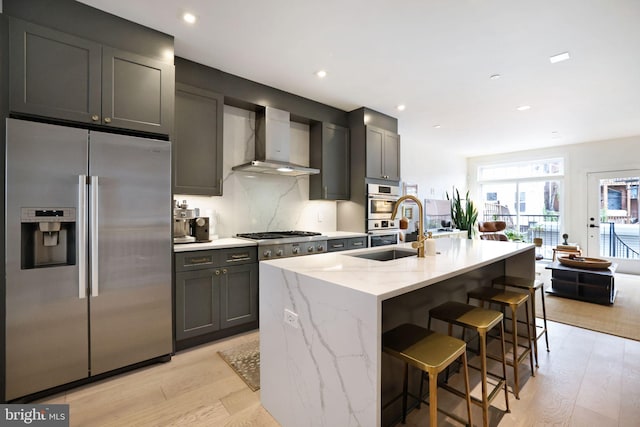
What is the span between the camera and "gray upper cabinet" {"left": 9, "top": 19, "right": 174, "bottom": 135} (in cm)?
187

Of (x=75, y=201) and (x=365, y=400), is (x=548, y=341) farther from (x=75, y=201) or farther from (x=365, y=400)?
(x=75, y=201)

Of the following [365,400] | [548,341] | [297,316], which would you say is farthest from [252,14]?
[548,341]

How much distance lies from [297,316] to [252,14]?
212 centimetres

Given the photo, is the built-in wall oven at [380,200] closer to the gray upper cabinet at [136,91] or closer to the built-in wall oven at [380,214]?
the built-in wall oven at [380,214]

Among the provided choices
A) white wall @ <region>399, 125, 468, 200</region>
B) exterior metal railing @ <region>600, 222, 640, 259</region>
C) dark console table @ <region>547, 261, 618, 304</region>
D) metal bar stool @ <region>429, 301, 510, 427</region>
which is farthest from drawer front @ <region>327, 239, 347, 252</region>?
exterior metal railing @ <region>600, 222, 640, 259</region>

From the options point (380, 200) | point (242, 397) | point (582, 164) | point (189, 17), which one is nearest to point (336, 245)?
point (380, 200)

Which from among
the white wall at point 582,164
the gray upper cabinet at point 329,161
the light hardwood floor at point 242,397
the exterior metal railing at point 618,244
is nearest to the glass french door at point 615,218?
the exterior metal railing at point 618,244

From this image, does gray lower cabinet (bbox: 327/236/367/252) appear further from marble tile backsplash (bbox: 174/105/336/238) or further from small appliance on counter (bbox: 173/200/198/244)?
small appliance on counter (bbox: 173/200/198/244)

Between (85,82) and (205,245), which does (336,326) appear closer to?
(205,245)

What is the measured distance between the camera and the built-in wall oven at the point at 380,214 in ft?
13.4

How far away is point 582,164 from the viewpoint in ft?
20.5

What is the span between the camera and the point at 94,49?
6.88 feet

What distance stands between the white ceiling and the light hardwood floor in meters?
2.62

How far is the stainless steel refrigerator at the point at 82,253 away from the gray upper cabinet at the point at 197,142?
45 centimetres
